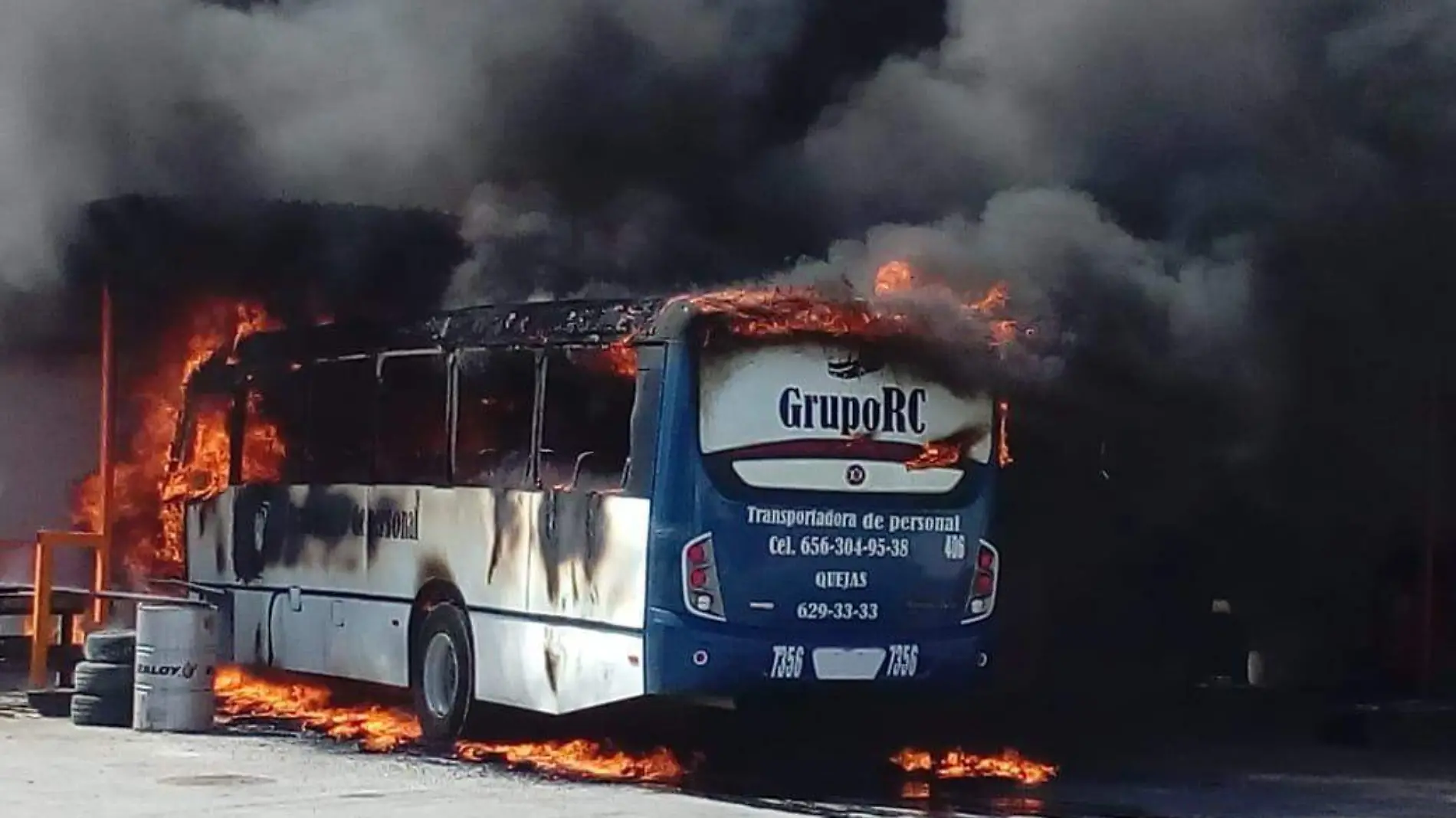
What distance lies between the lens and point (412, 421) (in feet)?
45.6

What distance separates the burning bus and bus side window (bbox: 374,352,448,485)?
0.08 feet

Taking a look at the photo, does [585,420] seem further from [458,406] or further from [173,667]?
[173,667]

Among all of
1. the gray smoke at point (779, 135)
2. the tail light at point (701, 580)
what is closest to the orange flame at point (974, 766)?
the tail light at point (701, 580)

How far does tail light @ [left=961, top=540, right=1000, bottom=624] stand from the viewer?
488 inches

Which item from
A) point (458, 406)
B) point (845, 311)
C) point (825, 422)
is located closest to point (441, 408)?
point (458, 406)

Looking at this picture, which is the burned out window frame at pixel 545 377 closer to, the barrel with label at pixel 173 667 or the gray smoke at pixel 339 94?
the barrel with label at pixel 173 667

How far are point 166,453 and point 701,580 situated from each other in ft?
24.6

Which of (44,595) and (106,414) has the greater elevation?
(106,414)

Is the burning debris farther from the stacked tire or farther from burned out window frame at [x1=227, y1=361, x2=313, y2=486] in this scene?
burned out window frame at [x1=227, y1=361, x2=313, y2=486]

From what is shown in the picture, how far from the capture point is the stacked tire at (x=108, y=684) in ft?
46.7

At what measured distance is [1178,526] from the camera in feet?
50.5

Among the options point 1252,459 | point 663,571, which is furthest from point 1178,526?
point 663,571

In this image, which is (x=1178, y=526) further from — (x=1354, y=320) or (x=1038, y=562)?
(x=1354, y=320)

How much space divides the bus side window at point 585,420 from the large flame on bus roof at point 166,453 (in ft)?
14.8
